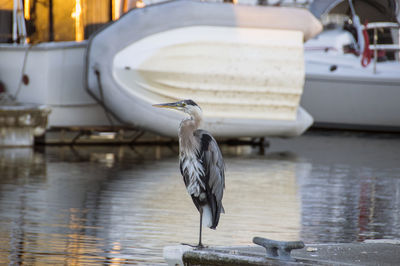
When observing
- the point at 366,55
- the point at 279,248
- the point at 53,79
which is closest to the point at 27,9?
the point at 53,79

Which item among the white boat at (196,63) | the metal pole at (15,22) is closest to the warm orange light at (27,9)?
the metal pole at (15,22)

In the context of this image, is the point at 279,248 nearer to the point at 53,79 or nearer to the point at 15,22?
the point at 53,79

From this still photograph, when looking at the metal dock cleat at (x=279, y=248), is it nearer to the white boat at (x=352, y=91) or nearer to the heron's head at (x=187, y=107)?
the heron's head at (x=187, y=107)

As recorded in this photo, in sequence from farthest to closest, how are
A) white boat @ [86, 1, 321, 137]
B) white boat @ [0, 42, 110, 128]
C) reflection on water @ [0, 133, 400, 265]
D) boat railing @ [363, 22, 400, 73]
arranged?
boat railing @ [363, 22, 400, 73], white boat @ [0, 42, 110, 128], white boat @ [86, 1, 321, 137], reflection on water @ [0, 133, 400, 265]

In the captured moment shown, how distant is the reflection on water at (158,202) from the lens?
7676mm

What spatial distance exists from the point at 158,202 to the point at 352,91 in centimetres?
1303

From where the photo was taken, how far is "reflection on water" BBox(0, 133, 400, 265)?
25.2 feet

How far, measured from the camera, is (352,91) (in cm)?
2256

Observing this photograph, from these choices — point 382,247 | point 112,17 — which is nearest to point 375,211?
point 382,247

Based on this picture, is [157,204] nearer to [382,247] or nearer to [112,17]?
[382,247]

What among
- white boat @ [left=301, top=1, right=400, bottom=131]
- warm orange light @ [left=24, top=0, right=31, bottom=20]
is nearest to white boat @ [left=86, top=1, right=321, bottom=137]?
warm orange light @ [left=24, top=0, right=31, bottom=20]

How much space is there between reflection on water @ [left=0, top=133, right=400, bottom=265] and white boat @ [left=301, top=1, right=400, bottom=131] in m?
5.38

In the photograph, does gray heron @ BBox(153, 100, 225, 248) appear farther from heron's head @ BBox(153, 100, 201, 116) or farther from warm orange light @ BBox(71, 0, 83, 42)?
warm orange light @ BBox(71, 0, 83, 42)

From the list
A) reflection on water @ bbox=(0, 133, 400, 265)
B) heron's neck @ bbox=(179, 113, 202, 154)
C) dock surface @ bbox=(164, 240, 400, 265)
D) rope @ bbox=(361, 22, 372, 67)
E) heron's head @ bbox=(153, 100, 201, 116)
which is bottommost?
reflection on water @ bbox=(0, 133, 400, 265)
